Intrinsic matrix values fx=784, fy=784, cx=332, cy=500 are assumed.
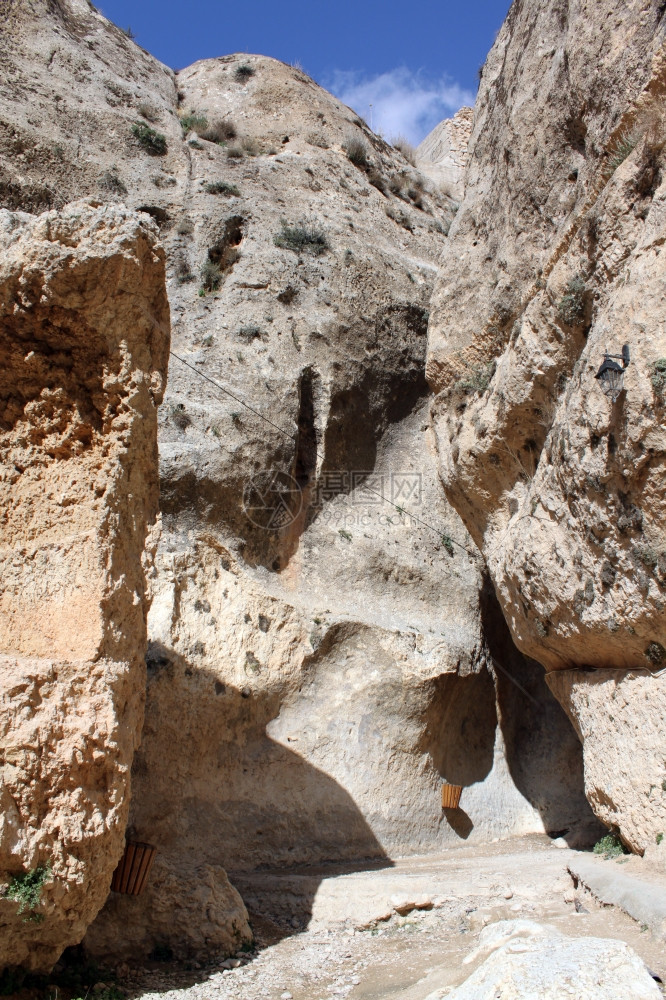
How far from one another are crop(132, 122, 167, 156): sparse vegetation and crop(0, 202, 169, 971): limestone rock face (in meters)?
7.43

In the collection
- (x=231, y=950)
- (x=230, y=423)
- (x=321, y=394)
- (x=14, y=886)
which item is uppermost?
(x=321, y=394)

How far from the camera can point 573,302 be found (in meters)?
7.45

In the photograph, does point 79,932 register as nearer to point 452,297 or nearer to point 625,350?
point 625,350

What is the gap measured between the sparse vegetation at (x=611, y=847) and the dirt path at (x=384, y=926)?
376 mm

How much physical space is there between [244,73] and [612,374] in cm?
1157

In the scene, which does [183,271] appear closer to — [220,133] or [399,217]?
[220,133]

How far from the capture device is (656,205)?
6230 mm

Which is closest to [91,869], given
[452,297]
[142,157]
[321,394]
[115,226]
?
[115,226]

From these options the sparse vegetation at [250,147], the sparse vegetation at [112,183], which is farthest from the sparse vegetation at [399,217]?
the sparse vegetation at [112,183]

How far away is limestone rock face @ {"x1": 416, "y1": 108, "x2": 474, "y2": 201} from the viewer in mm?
17406

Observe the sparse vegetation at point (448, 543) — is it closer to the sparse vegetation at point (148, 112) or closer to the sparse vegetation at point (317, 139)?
the sparse vegetation at point (317, 139)

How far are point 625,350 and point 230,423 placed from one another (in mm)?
5117

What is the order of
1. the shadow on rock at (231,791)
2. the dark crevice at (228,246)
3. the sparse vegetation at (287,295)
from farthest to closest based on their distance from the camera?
the dark crevice at (228,246) → the sparse vegetation at (287,295) → the shadow on rock at (231,791)

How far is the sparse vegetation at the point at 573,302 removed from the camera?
24.2 feet
